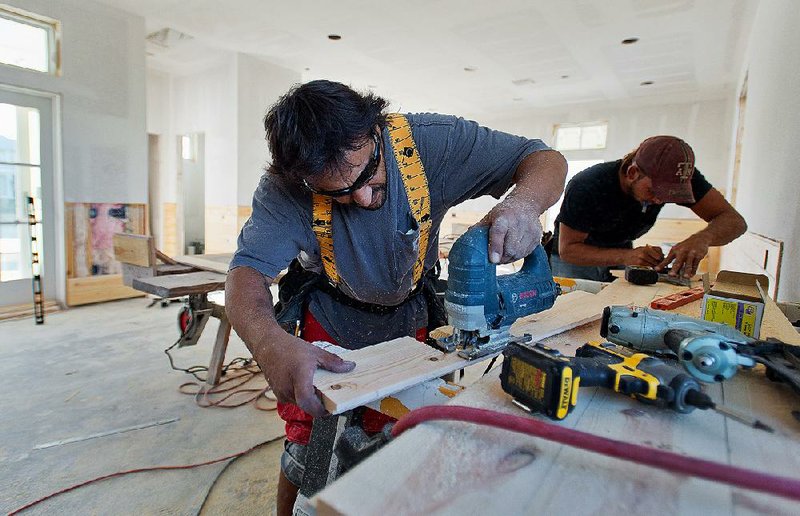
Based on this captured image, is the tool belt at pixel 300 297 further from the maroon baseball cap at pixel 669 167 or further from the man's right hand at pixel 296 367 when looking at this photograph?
the maroon baseball cap at pixel 669 167

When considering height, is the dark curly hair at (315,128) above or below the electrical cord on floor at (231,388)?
above

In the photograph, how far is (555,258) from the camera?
2.56 m

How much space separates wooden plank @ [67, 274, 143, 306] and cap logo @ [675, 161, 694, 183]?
5.15 metres

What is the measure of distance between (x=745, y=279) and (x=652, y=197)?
46cm

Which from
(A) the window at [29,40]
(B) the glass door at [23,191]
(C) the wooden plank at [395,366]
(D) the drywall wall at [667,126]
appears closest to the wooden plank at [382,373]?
(C) the wooden plank at [395,366]

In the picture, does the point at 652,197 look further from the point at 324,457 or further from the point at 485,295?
the point at 324,457

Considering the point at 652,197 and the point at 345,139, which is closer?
the point at 345,139

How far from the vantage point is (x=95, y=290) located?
188 inches

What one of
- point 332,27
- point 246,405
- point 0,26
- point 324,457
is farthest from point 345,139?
point 0,26

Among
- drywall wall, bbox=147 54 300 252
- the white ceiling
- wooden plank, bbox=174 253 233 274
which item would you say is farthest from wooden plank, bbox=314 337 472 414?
drywall wall, bbox=147 54 300 252

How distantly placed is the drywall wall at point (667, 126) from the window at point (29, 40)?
787 centimetres

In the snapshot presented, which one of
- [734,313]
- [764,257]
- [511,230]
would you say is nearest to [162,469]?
[511,230]

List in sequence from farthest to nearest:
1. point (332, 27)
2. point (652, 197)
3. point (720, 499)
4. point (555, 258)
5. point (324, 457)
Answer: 1. point (332, 27)
2. point (555, 258)
3. point (652, 197)
4. point (324, 457)
5. point (720, 499)

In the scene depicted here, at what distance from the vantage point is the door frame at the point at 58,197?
4.46m
